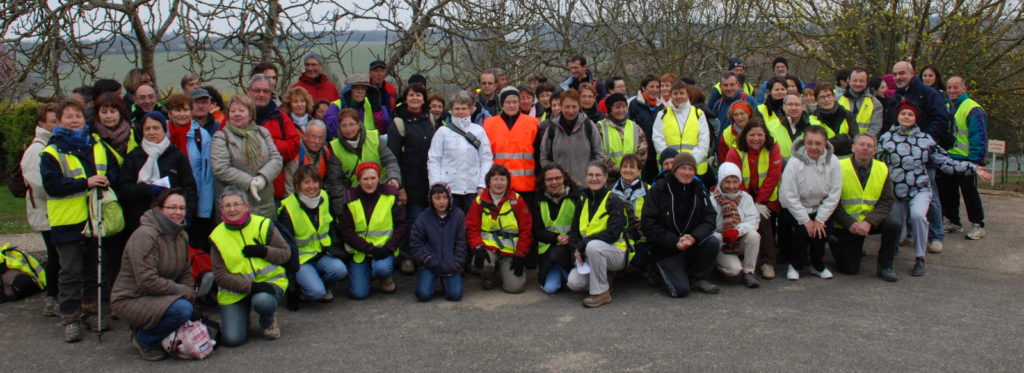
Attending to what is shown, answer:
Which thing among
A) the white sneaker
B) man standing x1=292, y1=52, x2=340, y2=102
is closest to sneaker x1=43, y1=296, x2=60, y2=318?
man standing x1=292, y1=52, x2=340, y2=102

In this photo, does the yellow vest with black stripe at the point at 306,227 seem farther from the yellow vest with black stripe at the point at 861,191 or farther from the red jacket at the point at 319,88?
the yellow vest with black stripe at the point at 861,191

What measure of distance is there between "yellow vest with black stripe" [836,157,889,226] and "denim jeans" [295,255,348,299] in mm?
4478

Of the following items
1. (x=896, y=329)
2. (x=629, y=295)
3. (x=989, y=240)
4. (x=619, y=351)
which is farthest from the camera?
(x=989, y=240)

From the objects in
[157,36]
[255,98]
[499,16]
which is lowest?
[255,98]

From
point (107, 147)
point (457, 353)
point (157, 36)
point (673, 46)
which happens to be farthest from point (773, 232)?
point (673, 46)

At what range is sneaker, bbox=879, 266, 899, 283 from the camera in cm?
642

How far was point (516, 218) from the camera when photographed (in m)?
6.38

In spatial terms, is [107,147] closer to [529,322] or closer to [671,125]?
[529,322]

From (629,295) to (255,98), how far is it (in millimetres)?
3543

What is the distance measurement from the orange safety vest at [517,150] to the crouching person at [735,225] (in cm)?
167

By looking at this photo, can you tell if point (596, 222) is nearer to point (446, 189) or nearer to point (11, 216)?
point (446, 189)

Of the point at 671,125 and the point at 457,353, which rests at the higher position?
the point at 671,125

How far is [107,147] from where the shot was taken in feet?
17.9

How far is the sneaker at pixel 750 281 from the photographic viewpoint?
246 inches
